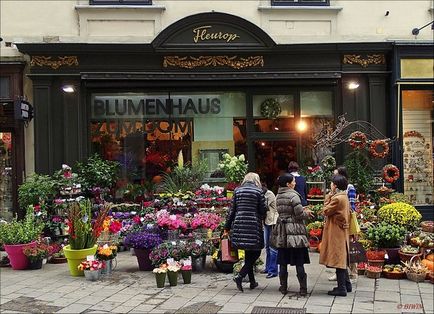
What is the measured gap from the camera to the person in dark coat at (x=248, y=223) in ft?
23.5

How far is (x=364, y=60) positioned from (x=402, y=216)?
4626 mm

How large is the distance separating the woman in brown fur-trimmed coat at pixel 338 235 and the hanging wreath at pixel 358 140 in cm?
499

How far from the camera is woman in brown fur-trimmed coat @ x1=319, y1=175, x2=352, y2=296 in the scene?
22.6ft

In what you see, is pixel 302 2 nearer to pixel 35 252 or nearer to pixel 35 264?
pixel 35 252

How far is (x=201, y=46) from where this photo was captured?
12031mm

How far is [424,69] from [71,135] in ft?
28.8

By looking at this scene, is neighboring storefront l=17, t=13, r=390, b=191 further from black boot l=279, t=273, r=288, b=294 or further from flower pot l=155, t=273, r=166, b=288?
black boot l=279, t=273, r=288, b=294

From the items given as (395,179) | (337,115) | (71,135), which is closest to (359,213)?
(395,179)

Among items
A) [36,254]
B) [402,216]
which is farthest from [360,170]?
[36,254]

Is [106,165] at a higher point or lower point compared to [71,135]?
lower

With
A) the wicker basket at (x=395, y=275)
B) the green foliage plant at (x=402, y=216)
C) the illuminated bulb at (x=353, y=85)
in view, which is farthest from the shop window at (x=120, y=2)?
the wicker basket at (x=395, y=275)

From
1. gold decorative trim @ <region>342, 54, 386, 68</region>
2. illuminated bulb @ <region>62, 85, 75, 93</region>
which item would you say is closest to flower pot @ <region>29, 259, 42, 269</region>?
illuminated bulb @ <region>62, 85, 75, 93</region>

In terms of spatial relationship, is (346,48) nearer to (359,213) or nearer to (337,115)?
(337,115)

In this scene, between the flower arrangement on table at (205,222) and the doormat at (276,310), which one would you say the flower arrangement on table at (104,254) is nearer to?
the flower arrangement on table at (205,222)
